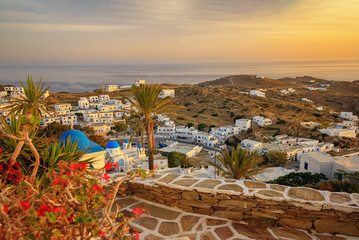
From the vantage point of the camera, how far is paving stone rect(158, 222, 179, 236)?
3.54 metres

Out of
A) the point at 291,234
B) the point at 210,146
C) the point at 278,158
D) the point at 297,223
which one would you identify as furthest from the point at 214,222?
the point at 210,146

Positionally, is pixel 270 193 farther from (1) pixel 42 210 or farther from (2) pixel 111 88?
(2) pixel 111 88

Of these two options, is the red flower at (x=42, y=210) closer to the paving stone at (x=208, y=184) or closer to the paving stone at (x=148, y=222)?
the paving stone at (x=148, y=222)

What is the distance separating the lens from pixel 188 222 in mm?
3775

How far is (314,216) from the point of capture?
136 inches

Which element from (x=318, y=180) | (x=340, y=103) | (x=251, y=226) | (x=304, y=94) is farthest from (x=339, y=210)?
(x=304, y=94)

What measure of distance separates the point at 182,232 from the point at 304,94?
101096 millimetres

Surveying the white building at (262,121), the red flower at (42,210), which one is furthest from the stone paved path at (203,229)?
the white building at (262,121)

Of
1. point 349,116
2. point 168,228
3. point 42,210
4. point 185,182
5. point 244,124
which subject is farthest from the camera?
point 349,116

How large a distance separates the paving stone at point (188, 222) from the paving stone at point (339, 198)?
7.06ft

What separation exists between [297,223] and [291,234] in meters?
0.21

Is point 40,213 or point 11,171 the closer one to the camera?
point 40,213

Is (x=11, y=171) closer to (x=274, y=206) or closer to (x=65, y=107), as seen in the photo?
(x=274, y=206)

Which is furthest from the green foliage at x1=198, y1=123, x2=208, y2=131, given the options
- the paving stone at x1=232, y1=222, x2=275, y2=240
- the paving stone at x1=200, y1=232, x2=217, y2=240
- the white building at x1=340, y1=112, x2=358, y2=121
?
the paving stone at x1=200, y1=232, x2=217, y2=240
